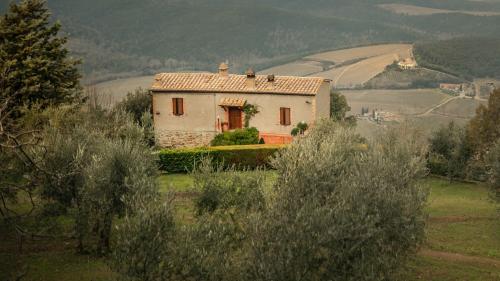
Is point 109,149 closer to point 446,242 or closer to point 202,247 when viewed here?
point 202,247

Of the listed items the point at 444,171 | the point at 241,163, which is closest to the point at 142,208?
the point at 241,163

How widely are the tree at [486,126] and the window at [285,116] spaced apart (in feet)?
37.4

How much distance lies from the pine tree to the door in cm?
1045

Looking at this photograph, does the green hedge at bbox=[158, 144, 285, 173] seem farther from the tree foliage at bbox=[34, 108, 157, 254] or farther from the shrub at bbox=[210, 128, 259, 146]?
the tree foliage at bbox=[34, 108, 157, 254]

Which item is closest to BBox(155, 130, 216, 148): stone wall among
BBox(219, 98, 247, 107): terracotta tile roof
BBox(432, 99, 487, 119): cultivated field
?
BBox(219, 98, 247, 107): terracotta tile roof

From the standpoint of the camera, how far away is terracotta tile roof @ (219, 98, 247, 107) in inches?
1849

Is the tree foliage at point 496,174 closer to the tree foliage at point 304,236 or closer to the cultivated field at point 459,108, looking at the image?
the tree foliage at point 304,236

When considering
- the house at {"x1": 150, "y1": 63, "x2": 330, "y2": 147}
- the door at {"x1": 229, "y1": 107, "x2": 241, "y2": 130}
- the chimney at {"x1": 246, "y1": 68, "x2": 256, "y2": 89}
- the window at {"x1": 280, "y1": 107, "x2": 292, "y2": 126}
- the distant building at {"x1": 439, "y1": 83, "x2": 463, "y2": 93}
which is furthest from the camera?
the distant building at {"x1": 439, "y1": 83, "x2": 463, "y2": 93}

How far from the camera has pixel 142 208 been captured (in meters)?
16.4

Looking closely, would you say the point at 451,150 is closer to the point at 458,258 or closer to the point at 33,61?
the point at 458,258

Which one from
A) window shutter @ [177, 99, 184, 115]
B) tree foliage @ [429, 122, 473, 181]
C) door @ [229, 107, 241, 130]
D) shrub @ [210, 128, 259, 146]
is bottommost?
tree foliage @ [429, 122, 473, 181]

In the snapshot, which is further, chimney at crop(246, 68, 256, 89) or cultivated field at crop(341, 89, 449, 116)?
cultivated field at crop(341, 89, 449, 116)

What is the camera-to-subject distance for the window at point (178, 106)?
48.9 meters

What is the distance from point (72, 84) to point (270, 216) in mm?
28214
